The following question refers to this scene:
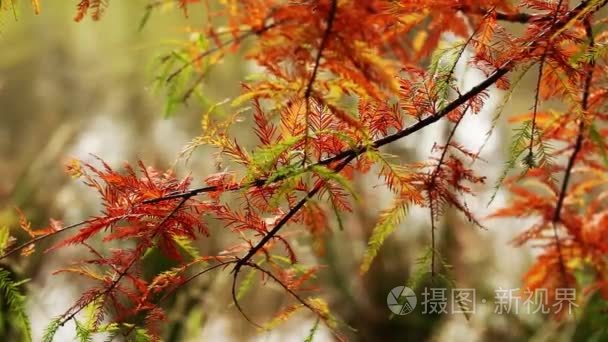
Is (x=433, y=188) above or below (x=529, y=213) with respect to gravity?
above

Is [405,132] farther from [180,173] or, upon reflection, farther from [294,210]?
[180,173]

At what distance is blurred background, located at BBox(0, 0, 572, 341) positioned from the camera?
2.25m

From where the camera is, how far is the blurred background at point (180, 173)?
2.25 metres

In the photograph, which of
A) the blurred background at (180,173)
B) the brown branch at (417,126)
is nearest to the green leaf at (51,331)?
the brown branch at (417,126)

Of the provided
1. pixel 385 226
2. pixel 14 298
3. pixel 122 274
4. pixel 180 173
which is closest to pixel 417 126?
pixel 385 226

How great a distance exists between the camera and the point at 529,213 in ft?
3.99

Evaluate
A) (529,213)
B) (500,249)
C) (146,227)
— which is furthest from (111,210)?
(500,249)

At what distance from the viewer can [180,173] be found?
2.47 meters

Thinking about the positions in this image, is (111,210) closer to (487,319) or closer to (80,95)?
(487,319)

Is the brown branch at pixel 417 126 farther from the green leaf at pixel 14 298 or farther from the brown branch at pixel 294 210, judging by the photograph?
the green leaf at pixel 14 298

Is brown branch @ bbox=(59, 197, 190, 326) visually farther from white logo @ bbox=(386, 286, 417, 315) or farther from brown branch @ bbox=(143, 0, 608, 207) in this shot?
white logo @ bbox=(386, 286, 417, 315)

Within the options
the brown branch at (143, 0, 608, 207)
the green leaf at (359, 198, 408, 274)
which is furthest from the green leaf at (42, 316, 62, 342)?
the green leaf at (359, 198, 408, 274)

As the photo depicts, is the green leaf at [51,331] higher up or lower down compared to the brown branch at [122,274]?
lower down

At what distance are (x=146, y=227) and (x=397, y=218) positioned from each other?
1.03 ft
